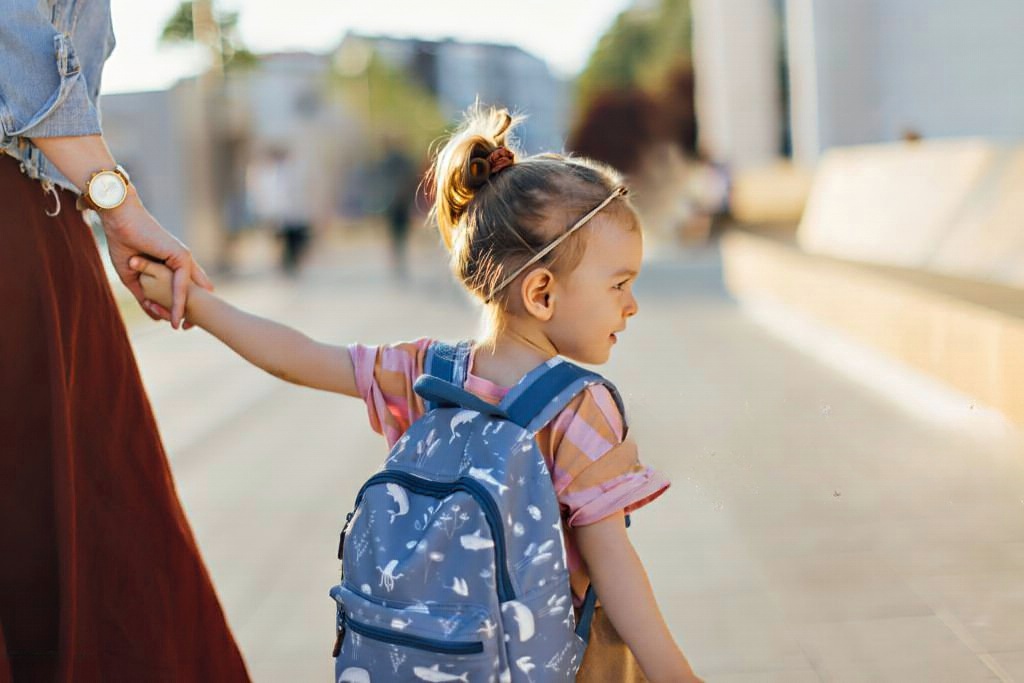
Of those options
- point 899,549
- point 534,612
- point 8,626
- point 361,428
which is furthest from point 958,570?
point 361,428

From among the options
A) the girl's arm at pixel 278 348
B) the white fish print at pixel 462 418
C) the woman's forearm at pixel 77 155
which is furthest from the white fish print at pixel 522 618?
the woman's forearm at pixel 77 155

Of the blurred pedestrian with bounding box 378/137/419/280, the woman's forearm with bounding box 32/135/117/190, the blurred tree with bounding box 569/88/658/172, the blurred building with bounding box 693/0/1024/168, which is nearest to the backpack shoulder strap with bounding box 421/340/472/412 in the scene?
the woman's forearm with bounding box 32/135/117/190

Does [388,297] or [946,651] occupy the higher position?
[946,651]

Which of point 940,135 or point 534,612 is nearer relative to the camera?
point 534,612

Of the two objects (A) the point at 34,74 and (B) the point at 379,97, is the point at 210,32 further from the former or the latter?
(B) the point at 379,97

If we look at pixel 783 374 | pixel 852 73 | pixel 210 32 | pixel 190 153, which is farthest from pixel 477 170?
pixel 210 32

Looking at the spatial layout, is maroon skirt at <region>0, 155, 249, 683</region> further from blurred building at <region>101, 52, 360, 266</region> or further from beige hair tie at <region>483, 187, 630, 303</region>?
blurred building at <region>101, 52, 360, 266</region>

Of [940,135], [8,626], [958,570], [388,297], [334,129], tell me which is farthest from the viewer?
[334,129]

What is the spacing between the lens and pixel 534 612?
1663 millimetres

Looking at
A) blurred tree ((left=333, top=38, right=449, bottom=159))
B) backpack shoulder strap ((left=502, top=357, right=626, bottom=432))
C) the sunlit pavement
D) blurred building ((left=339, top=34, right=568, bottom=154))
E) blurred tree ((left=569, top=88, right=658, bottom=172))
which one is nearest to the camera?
backpack shoulder strap ((left=502, top=357, right=626, bottom=432))

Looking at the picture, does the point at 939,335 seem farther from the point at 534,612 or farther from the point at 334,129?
the point at 334,129

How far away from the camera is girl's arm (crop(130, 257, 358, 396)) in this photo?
6.63 ft

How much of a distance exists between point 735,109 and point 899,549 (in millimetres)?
27068

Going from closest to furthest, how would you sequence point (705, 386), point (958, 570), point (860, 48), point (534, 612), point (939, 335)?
point (534, 612) < point (958, 570) < point (939, 335) < point (705, 386) < point (860, 48)
